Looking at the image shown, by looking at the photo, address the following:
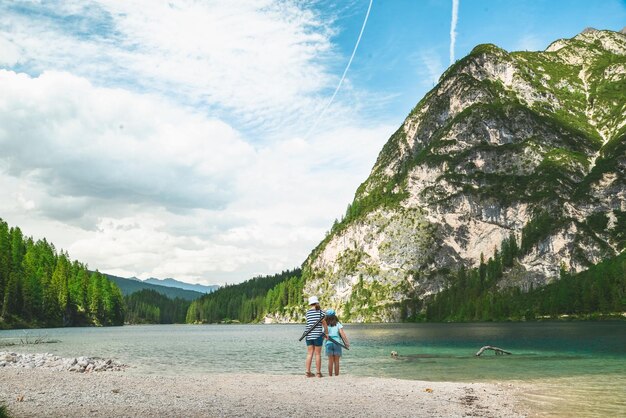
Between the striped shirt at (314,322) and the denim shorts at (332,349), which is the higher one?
the striped shirt at (314,322)

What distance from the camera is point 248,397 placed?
79.3 ft

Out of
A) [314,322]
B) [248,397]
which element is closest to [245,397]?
[248,397]

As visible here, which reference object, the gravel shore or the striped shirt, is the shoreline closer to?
the gravel shore

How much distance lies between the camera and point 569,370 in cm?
4338

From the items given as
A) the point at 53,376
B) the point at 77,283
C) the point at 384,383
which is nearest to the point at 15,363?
the point at 53,376

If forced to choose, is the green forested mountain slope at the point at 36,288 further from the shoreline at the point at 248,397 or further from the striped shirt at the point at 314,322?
the striped shirt at the point at 314,322

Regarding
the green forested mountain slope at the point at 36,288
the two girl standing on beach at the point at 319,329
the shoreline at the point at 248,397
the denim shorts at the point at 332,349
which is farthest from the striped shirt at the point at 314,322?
the green forested mountain slope at the point at 36,288

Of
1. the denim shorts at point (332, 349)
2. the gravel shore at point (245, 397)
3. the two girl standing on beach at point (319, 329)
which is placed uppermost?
the two girl standing on beach at point (319, 329)

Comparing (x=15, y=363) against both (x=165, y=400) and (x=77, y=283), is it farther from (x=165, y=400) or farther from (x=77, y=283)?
(x=77, y=283)

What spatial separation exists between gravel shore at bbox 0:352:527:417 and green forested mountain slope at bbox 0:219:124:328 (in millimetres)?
127308

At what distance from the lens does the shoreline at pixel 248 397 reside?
65.8 ft

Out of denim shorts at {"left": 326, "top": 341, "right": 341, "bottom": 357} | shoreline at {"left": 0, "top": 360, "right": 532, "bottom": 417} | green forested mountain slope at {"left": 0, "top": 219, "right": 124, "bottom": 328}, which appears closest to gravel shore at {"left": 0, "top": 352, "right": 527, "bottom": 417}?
shoreline at {"left": 0, "top": 360, "right": 532, "bottom": 417}

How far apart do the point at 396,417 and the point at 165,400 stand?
10.4 meters

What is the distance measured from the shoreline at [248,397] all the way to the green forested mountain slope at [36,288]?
127128 millimetres
